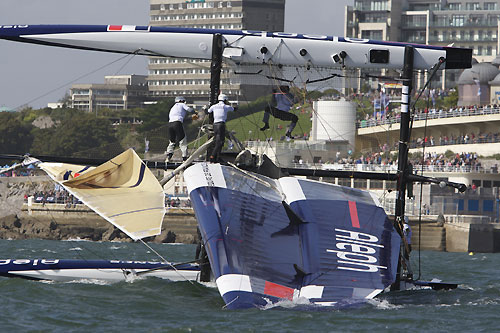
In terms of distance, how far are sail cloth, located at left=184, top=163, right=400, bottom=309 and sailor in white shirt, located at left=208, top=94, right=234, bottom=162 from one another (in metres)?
0.72

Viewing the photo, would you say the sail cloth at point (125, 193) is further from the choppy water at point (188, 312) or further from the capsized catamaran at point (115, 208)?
the choppy water at point (188, 312)

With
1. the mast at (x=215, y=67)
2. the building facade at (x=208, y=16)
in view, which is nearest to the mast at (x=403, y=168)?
the mast at (x=215, y=67)

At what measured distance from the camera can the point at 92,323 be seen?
13.5 metres

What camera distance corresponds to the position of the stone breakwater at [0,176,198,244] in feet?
160

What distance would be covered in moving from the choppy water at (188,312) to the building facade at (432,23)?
3494 inches

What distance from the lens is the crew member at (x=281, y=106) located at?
1952 centimetres

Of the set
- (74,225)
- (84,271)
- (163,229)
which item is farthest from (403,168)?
(74,225)

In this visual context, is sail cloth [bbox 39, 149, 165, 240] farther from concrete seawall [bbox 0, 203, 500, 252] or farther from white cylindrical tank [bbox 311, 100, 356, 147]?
concrete seawall [bbox 0, 203, 500, 252]

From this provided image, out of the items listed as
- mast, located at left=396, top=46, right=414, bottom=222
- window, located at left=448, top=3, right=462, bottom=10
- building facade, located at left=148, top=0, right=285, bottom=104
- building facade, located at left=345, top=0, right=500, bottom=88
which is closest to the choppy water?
mast, located at left=396, top=46, right=414, bottom=222

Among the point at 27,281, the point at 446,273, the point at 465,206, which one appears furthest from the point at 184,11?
the point at 27,281

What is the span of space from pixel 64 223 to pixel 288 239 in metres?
35.8

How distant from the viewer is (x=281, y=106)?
19.6 metres

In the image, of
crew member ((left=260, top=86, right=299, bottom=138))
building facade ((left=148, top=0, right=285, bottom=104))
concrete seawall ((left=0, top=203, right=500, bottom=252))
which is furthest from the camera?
building facade ((left=148, top=0, right=285, bottom=104))

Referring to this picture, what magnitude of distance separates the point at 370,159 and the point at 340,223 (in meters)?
22.6
